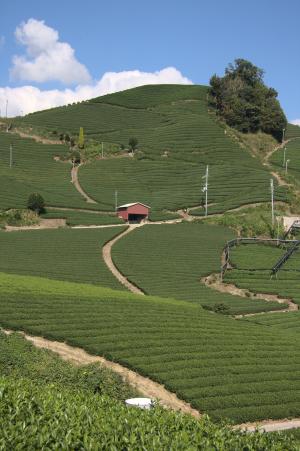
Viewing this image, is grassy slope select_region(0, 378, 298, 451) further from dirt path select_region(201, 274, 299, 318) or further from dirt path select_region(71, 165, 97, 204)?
dirt path select_region(71, 165, 97, 204)

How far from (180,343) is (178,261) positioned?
29.6 meters

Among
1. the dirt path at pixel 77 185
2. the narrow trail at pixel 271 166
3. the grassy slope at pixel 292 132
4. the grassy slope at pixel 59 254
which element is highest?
the grassy slope at pixel 292 132

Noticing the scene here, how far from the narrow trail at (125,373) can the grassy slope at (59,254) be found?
823 inches

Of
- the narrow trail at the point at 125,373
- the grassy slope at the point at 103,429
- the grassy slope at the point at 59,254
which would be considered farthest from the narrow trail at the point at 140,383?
the grassy slope at the point at 59,254

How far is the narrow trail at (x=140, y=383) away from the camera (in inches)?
941

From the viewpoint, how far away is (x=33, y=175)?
103 m

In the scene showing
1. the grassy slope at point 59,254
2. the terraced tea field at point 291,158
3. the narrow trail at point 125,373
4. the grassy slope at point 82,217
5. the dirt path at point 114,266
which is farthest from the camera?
the terraced tea field at point 291,158

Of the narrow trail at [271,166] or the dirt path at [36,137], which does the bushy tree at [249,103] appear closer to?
the narrow trail at [271,166]

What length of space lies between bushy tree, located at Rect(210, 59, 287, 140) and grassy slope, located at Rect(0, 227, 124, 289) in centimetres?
7984

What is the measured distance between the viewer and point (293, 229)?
260 feet

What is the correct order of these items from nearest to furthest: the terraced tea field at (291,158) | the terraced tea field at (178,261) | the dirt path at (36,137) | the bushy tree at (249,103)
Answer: the terraced tea field at (178,261) → the terraced tea field at (291,158) → the dirt path at (36,137) → the bushy tree at (249,103)

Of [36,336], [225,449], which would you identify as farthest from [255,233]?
[225,449]

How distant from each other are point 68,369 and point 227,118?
12830 cm

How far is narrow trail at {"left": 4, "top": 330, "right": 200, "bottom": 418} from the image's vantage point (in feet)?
81.4
